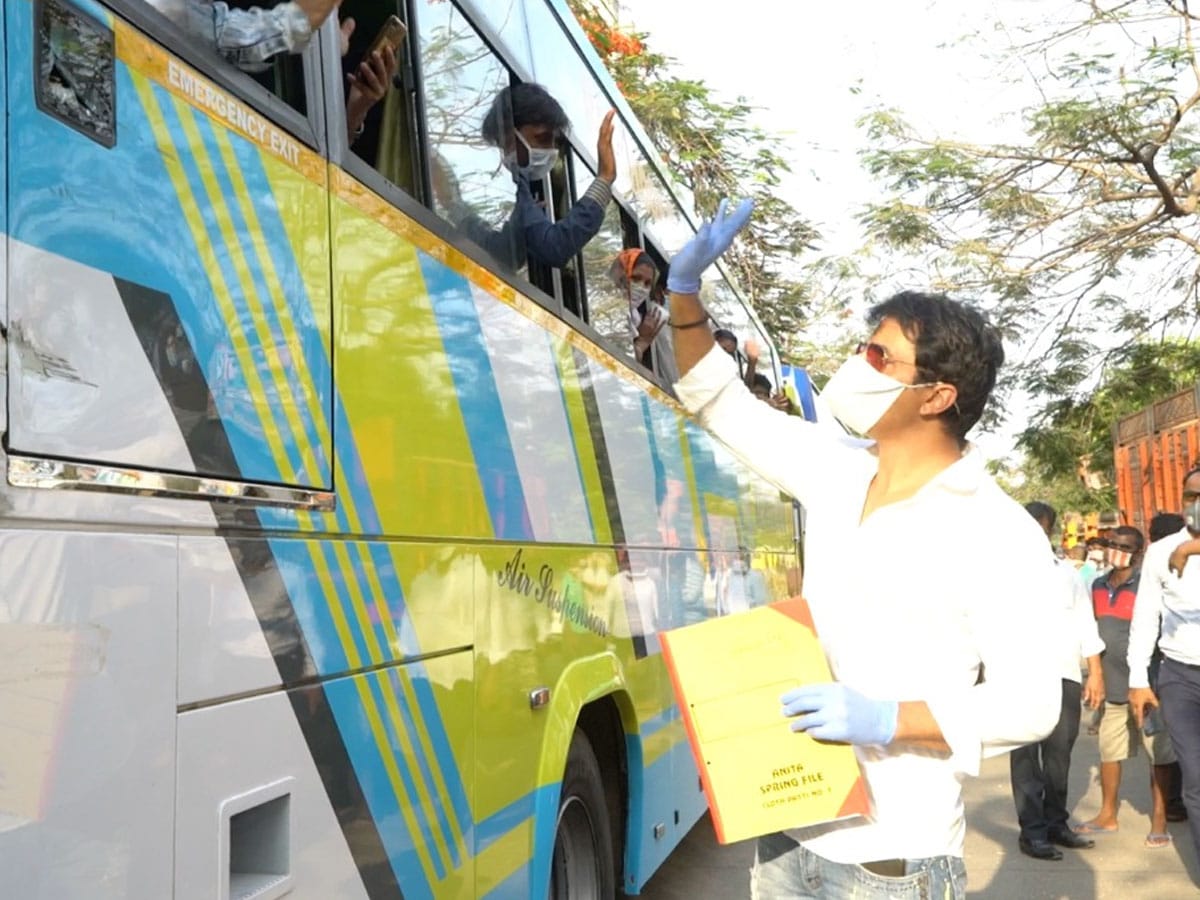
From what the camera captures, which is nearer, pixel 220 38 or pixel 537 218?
pixel 220 38

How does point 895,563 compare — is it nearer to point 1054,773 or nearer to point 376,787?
point 376,787

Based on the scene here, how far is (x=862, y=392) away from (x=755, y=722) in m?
0.74

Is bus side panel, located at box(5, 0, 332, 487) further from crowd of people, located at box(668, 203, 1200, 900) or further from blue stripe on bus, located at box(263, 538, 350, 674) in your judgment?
crowd of people, located at box(668, 203, 1200, 900)

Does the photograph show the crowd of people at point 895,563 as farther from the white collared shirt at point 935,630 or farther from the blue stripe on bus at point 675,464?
the blue stripe on bus at point 675,464

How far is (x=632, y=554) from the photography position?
5352 millimetres

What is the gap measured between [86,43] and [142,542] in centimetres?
77

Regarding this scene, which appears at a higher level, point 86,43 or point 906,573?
point 86,43

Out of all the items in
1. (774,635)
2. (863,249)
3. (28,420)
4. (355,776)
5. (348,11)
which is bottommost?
(355,776)

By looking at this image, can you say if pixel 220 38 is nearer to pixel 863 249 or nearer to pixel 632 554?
pixel 632 554

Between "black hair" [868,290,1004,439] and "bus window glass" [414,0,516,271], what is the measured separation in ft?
4.61

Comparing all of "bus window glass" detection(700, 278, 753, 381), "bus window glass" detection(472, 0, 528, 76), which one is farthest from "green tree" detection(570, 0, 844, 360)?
"bus window glass" detection(472, 0, 528, 76)

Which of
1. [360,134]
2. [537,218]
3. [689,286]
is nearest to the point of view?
[689,286]

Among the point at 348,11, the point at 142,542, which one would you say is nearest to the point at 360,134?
the point at 348,11

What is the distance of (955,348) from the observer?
9.12 feet
